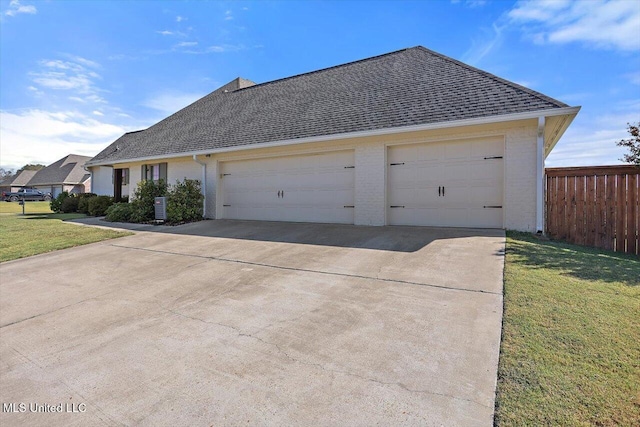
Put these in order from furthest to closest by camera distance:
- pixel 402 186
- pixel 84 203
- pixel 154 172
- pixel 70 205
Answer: pixel 70 205 < pixel 84 203 < pixel 154 172 < pixel 402 186

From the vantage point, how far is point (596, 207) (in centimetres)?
716

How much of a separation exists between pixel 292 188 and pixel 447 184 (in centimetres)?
489

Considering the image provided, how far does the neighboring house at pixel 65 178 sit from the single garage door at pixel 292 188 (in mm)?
36748

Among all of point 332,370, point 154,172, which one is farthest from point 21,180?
point 332,370

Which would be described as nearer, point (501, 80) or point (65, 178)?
point (501, 80)

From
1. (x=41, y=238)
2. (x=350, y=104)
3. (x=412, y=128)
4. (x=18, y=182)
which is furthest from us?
(x=18, y=182)

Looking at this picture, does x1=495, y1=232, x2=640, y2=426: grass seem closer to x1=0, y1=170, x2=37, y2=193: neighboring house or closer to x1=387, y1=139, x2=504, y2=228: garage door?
x1=387, y1=139, x2=504, y2=228: garage door

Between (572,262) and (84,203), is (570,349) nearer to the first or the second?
(572,262)

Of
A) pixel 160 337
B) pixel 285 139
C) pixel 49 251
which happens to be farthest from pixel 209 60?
pixel 160 337

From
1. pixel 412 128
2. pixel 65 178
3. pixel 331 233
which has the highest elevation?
pixel 65 178

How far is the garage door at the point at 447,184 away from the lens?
25.7ft

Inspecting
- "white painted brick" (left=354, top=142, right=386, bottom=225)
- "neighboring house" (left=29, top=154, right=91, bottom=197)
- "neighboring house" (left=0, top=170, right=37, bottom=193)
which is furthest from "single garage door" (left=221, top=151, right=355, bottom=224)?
"neighboring house" (left=0, top=170, right=37, bottom=193)

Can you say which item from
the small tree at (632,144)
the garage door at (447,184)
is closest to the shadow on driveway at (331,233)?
the garage door at (447,184)

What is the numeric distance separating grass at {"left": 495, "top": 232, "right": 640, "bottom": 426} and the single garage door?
19.0 ft
